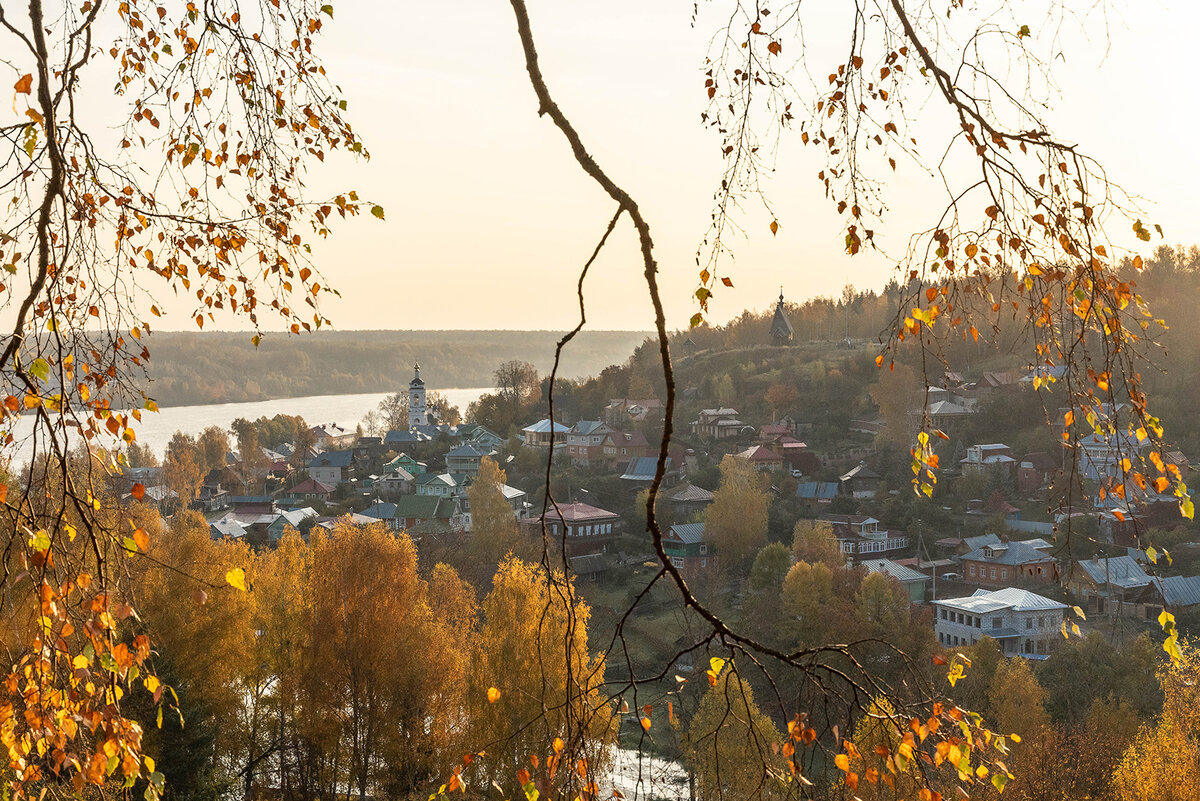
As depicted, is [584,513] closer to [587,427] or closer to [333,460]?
[587,427]

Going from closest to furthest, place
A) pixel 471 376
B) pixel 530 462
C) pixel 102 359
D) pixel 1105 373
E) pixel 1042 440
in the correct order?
pixel 1105 373 < pixel 102 359 < pixel 1042 440 < pixel 530 462 < pixel 471 376

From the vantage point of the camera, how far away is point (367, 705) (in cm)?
1272

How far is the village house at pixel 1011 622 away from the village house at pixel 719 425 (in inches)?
750

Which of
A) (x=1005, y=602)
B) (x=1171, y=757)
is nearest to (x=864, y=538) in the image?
(x=1005, y=602)

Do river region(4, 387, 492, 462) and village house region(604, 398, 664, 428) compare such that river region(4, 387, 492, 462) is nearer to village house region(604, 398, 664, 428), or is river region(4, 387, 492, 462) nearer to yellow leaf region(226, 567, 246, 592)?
village house region(604, 398, 664, 428)

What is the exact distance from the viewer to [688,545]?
27438 millimetres

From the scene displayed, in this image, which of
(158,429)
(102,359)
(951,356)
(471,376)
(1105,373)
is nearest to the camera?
(1105,373)

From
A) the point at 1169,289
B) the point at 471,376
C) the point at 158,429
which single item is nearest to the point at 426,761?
the point at 1169,289

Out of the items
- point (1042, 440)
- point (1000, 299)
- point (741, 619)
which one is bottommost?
point (741, 619)

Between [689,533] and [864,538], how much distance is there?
4.99 m

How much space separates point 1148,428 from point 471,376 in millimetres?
109964

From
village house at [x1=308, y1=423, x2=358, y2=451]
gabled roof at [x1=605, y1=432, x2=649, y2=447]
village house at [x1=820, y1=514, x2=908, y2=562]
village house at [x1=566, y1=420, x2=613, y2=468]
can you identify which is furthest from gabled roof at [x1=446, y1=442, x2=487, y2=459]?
village house at [x1=820, y1=514, x2=908, y2=562]

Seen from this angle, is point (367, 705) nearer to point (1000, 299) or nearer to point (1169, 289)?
point (1000, 299)

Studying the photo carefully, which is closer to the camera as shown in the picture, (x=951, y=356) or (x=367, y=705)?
(x=367, y=705)
